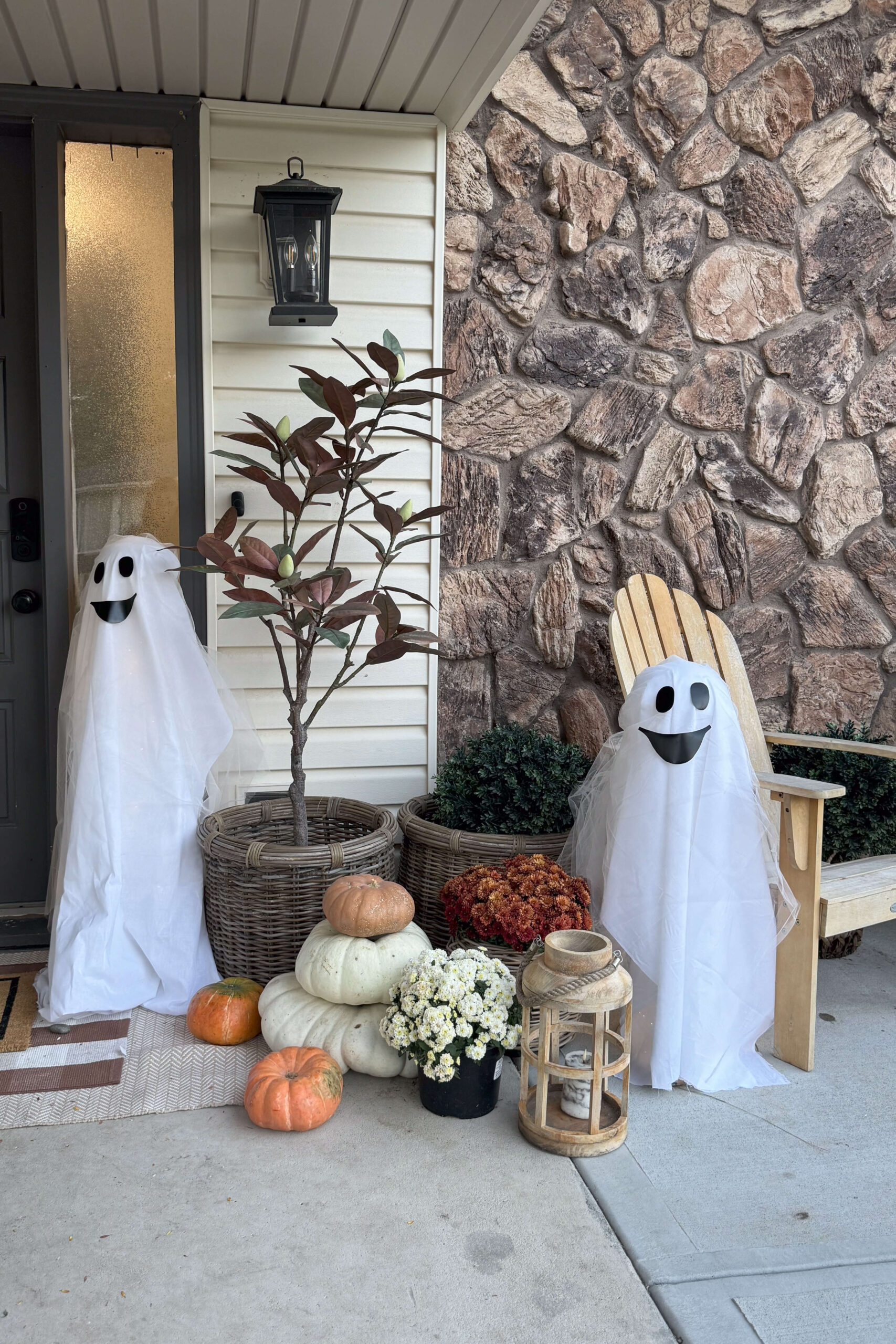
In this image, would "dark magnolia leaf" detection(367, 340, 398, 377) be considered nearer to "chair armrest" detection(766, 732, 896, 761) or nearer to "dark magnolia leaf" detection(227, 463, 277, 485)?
"dark magnolia leaf" detection(227, 463, 277, 485)

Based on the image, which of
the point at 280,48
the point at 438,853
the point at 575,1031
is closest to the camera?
the point at 575,1031

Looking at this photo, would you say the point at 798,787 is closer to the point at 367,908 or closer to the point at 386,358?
the point at 367,908

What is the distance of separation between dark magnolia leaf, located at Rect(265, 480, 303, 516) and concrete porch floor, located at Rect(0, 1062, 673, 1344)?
146cm

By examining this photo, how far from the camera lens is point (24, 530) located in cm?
299

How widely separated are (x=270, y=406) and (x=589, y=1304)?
238 cm

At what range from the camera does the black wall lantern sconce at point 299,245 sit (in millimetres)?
2682

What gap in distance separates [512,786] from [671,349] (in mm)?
1523

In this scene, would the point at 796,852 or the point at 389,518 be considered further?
the point at 389,518

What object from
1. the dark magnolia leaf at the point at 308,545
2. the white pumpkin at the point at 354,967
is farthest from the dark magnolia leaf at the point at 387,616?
the white pumpkin at the point at 354,967

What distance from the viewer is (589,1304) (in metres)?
1.61

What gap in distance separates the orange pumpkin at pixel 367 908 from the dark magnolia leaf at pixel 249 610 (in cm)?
68

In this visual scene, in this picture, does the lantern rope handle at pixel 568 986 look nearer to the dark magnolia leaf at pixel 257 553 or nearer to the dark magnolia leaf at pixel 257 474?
the dark magnolia leaf at pixel 257 553

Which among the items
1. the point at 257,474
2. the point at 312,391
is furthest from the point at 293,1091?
the point at 312,391

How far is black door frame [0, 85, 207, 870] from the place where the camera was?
2779 millimetres
